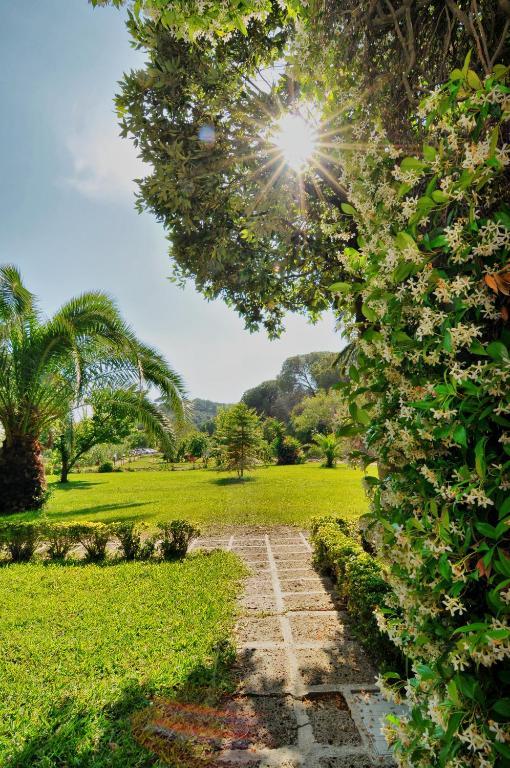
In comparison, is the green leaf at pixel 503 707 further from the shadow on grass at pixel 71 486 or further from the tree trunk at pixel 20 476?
the shadow on grass at pixel 71 486

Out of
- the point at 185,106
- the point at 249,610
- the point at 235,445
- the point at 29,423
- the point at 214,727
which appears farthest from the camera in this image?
the point at 235,445

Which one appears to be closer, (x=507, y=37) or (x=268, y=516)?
(x=507, y=37)

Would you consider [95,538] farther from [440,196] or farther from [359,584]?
[440,196]

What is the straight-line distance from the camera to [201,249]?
5383mm

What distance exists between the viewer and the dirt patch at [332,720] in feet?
9.69

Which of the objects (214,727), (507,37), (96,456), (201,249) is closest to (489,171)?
(507,37)

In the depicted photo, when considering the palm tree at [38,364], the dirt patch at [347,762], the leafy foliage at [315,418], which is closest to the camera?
the dirt patch at [347,762]

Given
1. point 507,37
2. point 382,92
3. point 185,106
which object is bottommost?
point 507,37

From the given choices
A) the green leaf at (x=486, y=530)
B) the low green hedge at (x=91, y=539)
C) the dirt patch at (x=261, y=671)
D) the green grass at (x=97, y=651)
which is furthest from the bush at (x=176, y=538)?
the green leaf at (x=486, y=530)

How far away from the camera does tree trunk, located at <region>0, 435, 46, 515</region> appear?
36.0ft

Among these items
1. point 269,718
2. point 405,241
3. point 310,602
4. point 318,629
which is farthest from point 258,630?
point 405,241

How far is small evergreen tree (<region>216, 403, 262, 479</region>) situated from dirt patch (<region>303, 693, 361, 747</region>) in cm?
1873

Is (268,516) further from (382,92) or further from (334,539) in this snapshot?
(382,92)

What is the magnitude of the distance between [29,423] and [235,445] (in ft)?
40.7
